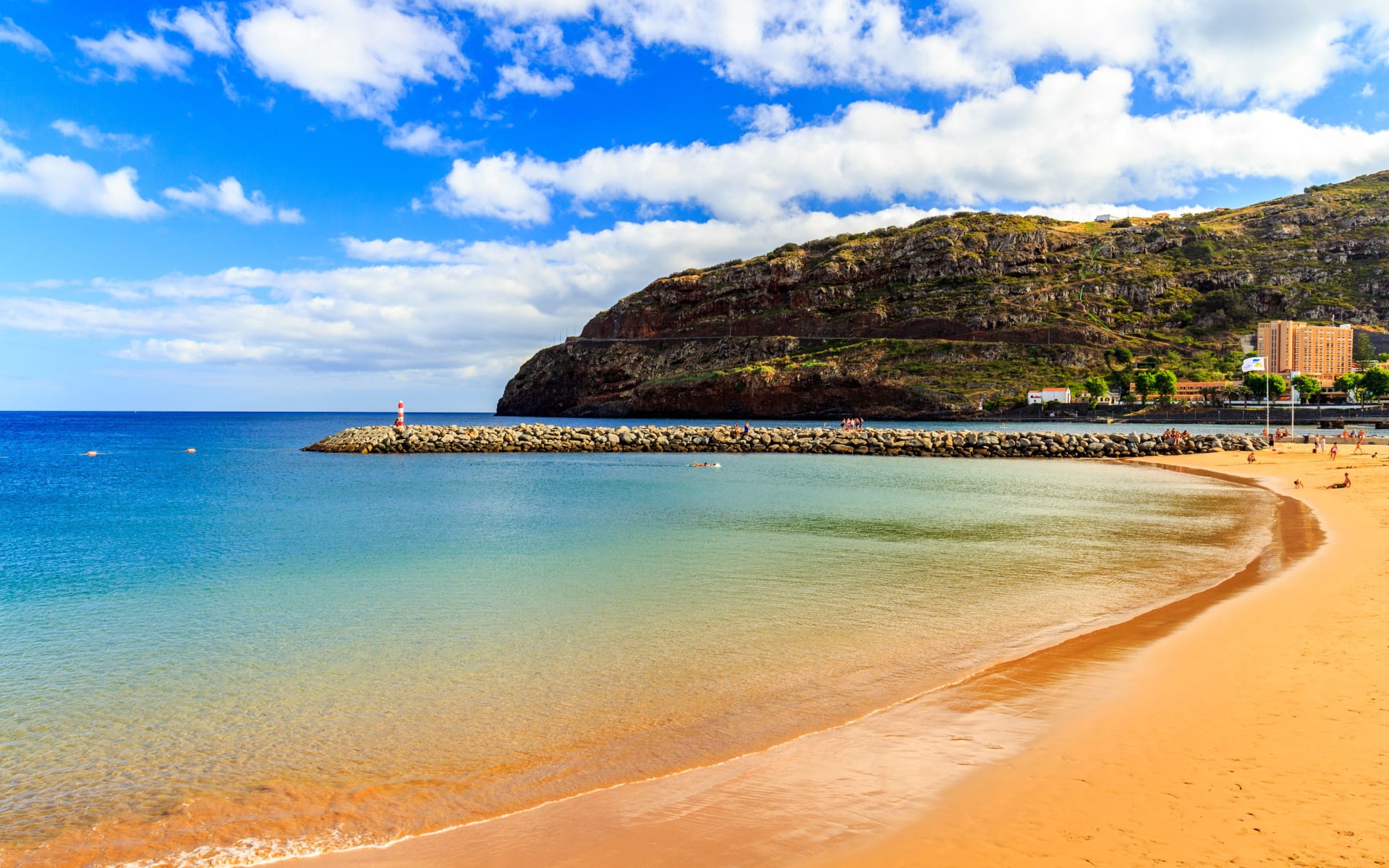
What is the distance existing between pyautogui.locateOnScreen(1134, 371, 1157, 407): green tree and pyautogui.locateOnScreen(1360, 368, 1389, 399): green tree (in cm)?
2434

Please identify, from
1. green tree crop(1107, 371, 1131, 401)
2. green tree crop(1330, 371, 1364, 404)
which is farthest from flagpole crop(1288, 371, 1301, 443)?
green tree crop(1107, 371, 1131, 401)

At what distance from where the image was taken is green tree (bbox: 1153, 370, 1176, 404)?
335 ft

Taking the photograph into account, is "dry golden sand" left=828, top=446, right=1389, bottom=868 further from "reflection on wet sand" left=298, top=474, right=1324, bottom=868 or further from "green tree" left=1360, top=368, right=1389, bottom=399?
"green tree" left=1360, top=368, right=1389, bottom=399

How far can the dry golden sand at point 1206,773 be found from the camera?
→ 4.09m

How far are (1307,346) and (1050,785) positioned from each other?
14473cm

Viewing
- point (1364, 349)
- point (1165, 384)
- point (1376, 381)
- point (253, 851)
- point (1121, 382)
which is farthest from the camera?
point (1364, 349)

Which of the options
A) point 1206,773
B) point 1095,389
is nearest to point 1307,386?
point 1095,389

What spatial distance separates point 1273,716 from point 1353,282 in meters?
159

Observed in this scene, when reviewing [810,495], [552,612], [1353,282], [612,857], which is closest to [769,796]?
[612,857]

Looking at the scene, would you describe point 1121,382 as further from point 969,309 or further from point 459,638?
point 459,638

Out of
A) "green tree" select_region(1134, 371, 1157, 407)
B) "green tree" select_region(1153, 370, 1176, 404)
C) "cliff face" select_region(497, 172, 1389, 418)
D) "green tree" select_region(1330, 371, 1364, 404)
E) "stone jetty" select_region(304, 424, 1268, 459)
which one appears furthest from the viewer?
"cliff face" select_region(497, 172, 1389, 418)

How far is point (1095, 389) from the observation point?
104 metres

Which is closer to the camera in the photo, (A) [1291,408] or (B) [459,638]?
(B) [459,638]

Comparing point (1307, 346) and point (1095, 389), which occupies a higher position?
point (1307, 346)
